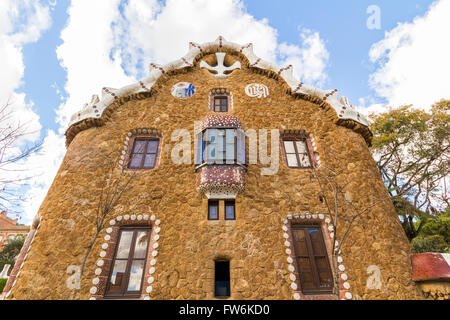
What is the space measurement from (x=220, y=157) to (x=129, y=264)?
391 centimetres

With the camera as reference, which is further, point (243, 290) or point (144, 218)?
point (144, 218)

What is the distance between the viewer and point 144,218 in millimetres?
6836

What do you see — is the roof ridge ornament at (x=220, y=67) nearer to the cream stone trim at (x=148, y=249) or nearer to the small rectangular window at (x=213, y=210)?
the small rectangular window at (x=213, y=210)

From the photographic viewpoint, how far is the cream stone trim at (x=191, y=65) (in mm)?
8734

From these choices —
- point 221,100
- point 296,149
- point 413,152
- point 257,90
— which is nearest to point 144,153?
point 221,100

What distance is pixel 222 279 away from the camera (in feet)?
20.8

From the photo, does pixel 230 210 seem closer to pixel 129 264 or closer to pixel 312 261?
pixel 312 261

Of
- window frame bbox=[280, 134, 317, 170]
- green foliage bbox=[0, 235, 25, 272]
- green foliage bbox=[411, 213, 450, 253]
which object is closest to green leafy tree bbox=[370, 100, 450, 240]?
green foliage bbox=[411, 213, 450, 253]

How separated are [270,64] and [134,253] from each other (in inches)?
351

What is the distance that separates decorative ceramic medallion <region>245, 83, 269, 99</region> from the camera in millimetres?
9742

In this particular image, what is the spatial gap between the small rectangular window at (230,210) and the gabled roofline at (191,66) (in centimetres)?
501

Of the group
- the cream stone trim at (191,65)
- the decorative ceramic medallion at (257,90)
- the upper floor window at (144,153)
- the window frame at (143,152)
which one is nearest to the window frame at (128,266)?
the window frame at (143,152)

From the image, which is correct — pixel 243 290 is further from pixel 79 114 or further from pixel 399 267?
pixel 79 114
